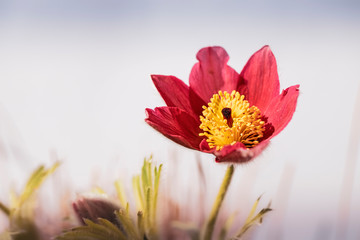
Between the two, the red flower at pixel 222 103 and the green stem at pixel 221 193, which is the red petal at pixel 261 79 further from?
the green stem at pixel 221 193

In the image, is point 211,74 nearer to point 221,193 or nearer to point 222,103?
point 222,103

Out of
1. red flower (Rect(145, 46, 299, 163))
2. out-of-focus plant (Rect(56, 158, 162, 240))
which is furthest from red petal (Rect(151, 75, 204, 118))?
out-of-focus plant (Rect(56, 158, 162, 240))

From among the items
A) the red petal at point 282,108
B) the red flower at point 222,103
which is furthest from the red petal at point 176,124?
the red petal at point 282,108

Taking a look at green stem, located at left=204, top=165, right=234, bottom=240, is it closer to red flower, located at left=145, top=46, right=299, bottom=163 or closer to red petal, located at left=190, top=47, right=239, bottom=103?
red flower, located at left=145, top=46, right=299, bottom=163

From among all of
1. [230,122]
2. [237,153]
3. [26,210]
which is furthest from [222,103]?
[26,210]

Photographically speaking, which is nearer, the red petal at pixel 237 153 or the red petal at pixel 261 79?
the red petal at pixel 237 153
